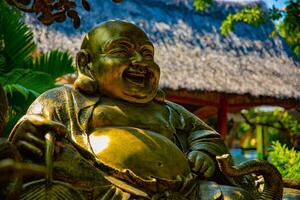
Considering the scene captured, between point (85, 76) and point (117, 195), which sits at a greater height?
point (85, 76)

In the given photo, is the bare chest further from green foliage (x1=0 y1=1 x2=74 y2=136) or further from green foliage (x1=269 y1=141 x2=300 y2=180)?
green foliage (x1=0 y1=1 x2=74 y2=136)

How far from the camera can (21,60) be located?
521 cm

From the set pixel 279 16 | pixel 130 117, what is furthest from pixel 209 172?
pixel 279 16

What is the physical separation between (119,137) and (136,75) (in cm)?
39

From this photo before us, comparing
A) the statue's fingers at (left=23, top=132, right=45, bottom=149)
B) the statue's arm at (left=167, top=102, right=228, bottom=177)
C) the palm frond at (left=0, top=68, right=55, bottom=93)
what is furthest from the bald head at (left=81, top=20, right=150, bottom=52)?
the palm frond at (left=0, top=68, right=55, bottom=93)

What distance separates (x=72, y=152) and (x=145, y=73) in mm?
700

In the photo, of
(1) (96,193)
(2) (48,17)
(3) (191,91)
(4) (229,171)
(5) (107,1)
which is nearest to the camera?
(1) (96,193)

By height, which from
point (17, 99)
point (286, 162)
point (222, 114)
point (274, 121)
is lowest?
point (274, 121)

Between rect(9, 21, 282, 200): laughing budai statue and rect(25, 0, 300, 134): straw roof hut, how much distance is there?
6.20m

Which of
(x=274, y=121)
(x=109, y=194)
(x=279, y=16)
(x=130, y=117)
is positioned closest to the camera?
(x=109, y=194)

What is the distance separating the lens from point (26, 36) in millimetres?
5262

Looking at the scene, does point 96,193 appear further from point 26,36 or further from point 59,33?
point 59,33

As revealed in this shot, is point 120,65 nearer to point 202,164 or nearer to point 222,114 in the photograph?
point 202,164

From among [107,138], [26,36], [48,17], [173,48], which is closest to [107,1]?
[173,48]
